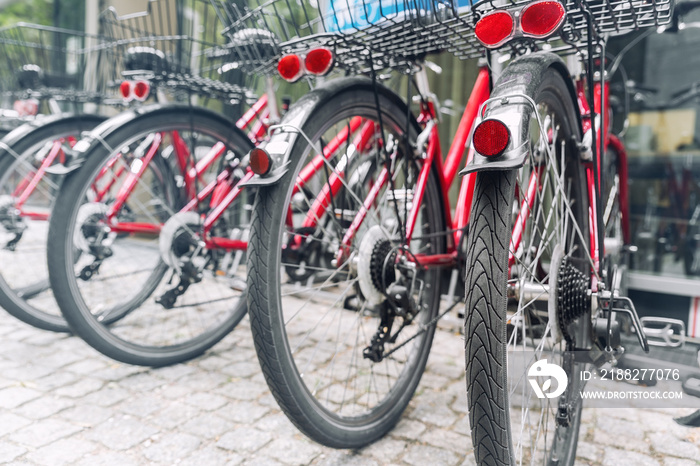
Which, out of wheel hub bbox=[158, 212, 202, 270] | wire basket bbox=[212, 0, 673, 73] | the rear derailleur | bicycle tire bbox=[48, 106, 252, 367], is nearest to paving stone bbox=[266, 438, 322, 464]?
the rear derailleur

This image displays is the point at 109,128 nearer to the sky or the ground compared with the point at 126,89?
nearer to the ground

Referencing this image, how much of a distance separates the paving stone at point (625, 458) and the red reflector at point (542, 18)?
151cm

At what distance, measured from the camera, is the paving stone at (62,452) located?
1.95 metres

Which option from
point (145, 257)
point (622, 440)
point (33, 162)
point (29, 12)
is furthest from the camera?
point (29, 12)

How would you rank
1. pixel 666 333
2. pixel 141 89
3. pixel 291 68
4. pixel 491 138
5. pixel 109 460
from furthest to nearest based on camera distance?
pixel 141 89
pixel 666 333
pixel 109 460
pixel 291 68
pixel 491 138

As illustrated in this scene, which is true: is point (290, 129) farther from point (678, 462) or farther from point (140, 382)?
point (678, 462)

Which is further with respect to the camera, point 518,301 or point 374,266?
point 374,266

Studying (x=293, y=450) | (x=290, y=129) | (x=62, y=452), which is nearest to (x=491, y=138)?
(x=290, y=129)

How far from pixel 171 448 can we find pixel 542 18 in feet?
6.01

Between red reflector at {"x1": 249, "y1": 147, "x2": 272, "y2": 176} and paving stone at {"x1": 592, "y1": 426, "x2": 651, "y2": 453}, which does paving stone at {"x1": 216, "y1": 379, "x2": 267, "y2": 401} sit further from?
paving stone at {"x1": 592, "y1": 426, "x2": 651, "y2": 453}

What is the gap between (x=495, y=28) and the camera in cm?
143

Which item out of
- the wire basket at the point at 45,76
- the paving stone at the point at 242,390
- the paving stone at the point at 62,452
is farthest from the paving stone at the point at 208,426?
the wire basket at the point at 45,76

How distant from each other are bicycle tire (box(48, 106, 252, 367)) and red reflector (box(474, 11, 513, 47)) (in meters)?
1.67

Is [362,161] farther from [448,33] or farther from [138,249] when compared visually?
[138,249]
